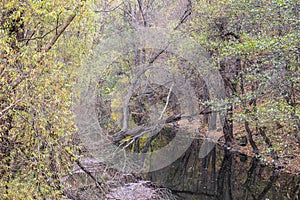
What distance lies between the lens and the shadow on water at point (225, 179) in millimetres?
7426

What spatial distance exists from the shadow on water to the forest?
1.8 inches

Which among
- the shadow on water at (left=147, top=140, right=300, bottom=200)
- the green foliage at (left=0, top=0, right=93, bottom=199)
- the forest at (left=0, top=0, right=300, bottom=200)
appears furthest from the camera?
the shadow on water at (left=147, top=140, right=300, bottom=200)

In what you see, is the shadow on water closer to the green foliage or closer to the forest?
the forest

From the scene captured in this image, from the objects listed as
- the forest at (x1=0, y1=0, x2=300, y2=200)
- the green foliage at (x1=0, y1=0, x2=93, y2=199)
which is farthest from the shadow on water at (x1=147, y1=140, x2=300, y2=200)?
the green foliage at (x1=0, y1=0, x2=93, y2=199)

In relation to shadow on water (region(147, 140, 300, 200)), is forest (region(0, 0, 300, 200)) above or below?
above

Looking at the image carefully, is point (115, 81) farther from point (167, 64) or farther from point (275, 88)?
point (275, 88)

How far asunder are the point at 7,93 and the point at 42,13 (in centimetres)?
139

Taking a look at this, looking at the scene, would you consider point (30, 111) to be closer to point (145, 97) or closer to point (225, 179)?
point (225, 179)

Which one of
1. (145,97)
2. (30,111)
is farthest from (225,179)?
(30,111)

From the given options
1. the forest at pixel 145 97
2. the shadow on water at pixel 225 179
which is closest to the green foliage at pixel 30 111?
the forest at pixel 145 97

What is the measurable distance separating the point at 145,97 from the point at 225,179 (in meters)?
4.30

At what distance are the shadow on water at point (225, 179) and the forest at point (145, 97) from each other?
0.15 feet

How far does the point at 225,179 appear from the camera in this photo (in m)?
8.64

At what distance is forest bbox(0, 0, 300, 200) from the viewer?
338cm
